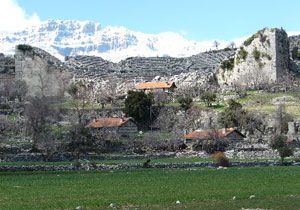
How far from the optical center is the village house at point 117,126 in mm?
84375

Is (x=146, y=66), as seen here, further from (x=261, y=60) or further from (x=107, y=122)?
(x=107, y=122)

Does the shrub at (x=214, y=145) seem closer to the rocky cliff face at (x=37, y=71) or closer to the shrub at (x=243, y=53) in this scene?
the rocky cliff face at (x=37, y=71)

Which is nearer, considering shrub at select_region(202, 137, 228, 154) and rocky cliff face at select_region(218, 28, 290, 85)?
shrub at select_region(202, 137, 228, 154)

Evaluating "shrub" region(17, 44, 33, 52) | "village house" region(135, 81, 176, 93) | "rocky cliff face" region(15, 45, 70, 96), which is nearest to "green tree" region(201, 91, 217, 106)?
"village house" region(135, 81, 176, 93)

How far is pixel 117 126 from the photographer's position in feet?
280

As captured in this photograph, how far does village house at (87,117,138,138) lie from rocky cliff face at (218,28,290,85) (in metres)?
42.6

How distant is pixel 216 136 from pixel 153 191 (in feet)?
148

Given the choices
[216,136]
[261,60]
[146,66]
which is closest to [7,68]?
[146,66]

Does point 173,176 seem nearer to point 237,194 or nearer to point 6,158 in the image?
point 237,194

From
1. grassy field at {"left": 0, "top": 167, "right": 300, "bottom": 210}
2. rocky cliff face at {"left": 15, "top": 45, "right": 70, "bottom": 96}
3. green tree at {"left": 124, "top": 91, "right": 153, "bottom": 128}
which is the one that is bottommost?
grassy field at {"left": 0, "top": 167, "right": 300, "bottom": 210}

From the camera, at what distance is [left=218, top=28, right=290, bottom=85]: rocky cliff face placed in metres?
126

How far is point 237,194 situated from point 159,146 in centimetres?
4664

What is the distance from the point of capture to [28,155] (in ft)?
207

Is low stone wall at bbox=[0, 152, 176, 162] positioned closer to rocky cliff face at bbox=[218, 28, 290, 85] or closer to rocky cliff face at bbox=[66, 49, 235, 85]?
rocky cliff face at bbox=[218, 28, 290, 85]
